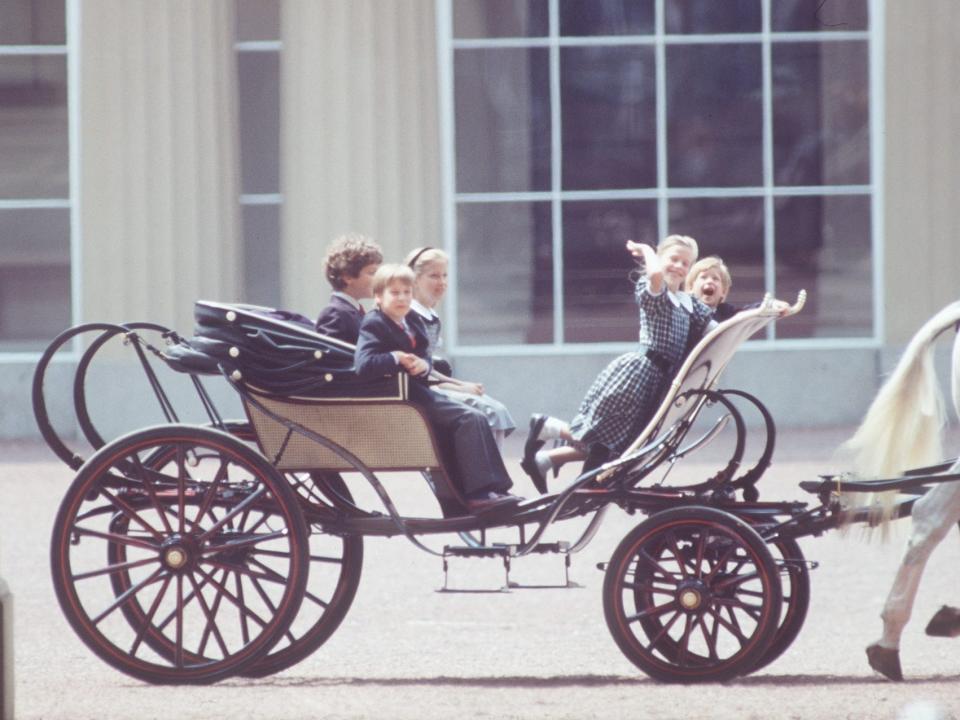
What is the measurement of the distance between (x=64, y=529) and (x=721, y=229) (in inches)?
330

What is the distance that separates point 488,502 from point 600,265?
7.52 metres

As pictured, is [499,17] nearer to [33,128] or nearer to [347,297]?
[33,128]

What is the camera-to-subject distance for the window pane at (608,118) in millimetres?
12781

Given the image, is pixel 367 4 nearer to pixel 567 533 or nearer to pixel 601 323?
pixel 601 323

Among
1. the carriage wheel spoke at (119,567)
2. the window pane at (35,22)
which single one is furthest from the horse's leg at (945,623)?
the window pane at (35,22)

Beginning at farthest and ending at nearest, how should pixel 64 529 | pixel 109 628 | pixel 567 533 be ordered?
pixel 567 533, pixel 109 628, pixel 64 529

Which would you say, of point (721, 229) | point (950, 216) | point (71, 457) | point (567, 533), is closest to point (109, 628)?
point (71, 457)

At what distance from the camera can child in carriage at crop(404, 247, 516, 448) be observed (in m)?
5.66

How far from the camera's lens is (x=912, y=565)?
17.5ft

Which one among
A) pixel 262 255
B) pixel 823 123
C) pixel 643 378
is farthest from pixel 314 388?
pixel 823 123

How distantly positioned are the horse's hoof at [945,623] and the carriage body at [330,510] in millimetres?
441

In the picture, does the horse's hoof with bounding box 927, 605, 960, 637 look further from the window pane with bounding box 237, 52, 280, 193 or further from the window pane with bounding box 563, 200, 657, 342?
the window pane with bounding box 237, 52, 280, 193

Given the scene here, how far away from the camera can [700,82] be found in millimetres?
12773

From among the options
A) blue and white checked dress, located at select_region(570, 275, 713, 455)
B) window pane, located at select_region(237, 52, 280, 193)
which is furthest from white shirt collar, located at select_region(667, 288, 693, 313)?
window pane, located at select_region(237, 52, 280, 193)
